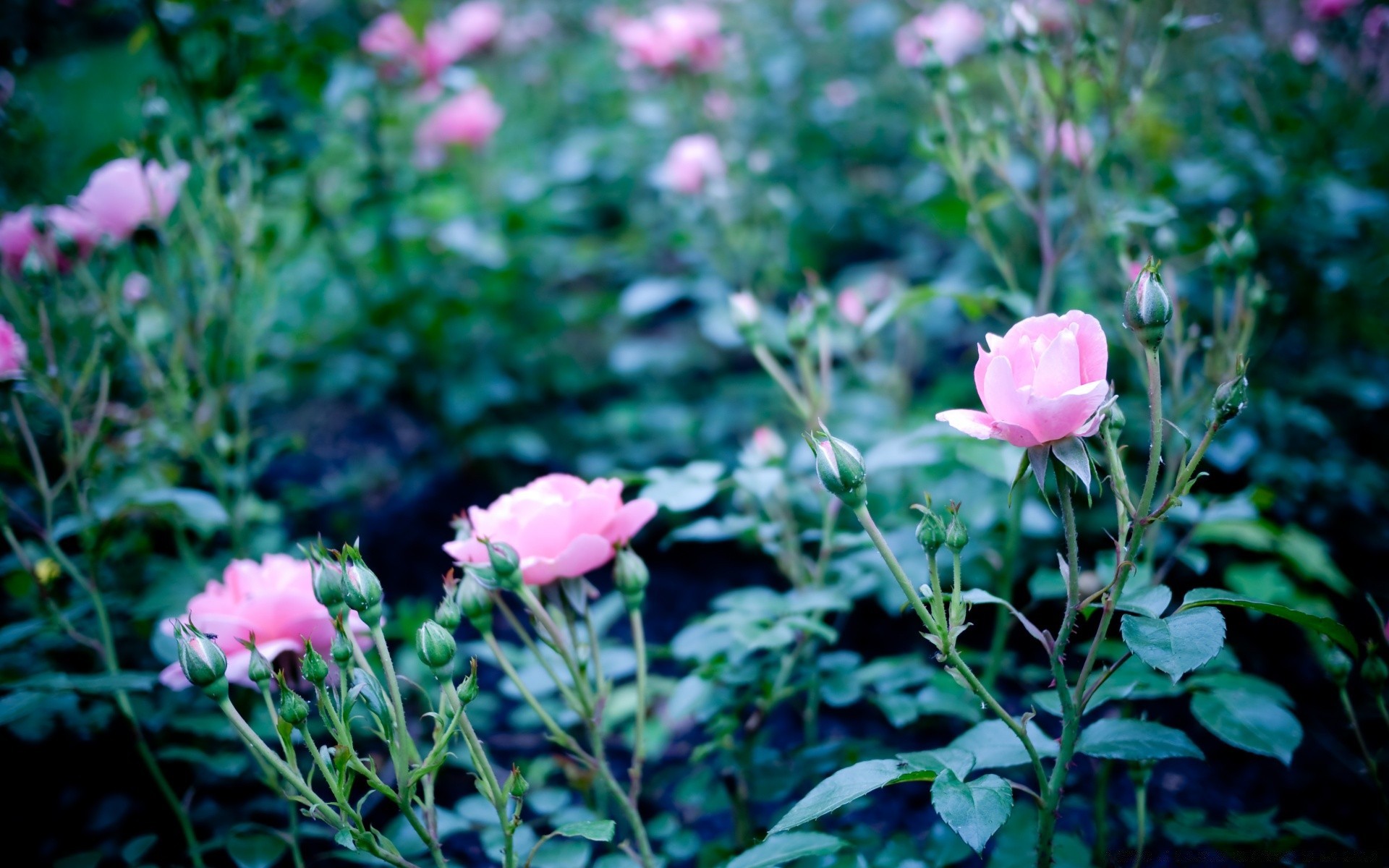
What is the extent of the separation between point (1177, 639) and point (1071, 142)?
1.31 metres

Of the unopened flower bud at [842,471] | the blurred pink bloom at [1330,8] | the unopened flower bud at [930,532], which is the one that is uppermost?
the unopened flower bud at [842,471]

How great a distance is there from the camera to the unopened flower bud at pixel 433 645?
67 centimetres

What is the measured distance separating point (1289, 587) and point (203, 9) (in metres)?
2.28

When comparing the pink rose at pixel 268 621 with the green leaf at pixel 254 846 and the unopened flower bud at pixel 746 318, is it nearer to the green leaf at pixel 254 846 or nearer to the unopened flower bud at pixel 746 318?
the green leaf at pixel 254 846

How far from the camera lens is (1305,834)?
90 centimetres

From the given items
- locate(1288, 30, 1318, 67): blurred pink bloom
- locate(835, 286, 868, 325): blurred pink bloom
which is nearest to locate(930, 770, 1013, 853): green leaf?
locate(835, 286, 868, 325): blurred pink bloom

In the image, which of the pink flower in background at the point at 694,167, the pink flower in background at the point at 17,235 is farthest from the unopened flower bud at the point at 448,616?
the pink flower in background at the point at 694,167

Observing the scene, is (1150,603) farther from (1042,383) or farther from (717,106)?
(717,106)

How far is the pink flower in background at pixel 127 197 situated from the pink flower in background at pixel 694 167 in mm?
1132

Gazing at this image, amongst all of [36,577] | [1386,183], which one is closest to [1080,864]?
[36,577]

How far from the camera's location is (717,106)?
2.56 meters

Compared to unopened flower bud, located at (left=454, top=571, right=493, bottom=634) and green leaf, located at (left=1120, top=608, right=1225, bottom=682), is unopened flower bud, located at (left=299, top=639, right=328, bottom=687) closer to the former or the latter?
unopened flower bud, located at (left=454, top=571, right=493, bottom=634)

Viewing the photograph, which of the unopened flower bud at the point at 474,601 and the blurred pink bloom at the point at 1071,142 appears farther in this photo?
the blurred pink bloom at the point at 1071,142

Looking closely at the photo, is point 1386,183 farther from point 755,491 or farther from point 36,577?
point 36,577
